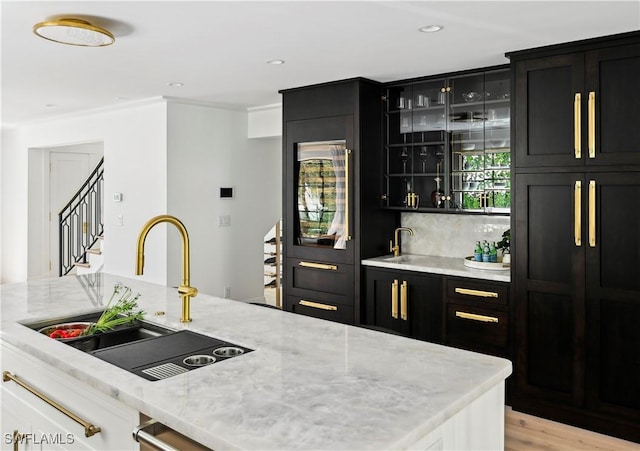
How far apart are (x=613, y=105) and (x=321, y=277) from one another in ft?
8.69

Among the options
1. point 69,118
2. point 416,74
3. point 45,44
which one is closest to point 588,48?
point 416,74

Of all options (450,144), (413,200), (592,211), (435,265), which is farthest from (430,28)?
(435,265)

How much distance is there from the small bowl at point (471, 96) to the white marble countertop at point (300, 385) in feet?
8.65

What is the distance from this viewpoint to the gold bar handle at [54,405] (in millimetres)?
1670

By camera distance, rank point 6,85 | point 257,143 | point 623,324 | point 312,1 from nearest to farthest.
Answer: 1. point 312,1
2. point 623,324
3. point 6,85
4. point 257,143

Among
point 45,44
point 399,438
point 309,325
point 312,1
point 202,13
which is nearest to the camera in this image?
point 399,438

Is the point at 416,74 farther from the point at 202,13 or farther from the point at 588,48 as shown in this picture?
the point at 202,13

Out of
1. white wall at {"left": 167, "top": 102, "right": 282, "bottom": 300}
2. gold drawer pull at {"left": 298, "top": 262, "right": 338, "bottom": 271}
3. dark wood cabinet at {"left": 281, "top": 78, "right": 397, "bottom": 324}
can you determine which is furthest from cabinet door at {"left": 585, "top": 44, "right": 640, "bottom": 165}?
white wall at {"left": 167, "top": 102, "right": 282, "bottom": 300}

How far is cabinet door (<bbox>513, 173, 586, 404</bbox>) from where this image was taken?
3451 mm

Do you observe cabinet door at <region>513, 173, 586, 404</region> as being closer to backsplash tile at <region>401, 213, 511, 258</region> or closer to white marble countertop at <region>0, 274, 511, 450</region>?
backsplash tile at <region>401, 213, 511, 258</region>

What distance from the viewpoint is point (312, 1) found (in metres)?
2.72

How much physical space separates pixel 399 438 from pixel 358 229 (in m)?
3.41

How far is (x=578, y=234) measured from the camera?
3410 mm

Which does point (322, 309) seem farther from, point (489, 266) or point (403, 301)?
point (489, 266)
